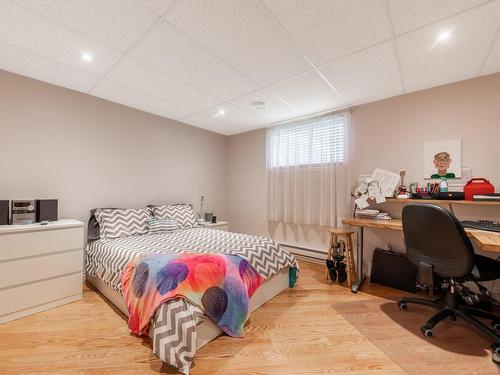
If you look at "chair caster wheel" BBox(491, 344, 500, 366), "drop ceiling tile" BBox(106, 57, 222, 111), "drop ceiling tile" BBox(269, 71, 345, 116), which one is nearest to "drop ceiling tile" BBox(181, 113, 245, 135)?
"drop ceiling tile" BBox(106, 57, 222, 111)

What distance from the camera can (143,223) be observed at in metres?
2.99

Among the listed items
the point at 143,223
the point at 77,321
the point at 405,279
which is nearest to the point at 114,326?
the point at 77,321

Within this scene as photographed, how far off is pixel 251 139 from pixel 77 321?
3.51 meters

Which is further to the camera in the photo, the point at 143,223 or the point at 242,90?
the point at 143,223

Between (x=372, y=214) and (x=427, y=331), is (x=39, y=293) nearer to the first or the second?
(x=427, y=331)

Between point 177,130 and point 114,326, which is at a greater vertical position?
point 177,130

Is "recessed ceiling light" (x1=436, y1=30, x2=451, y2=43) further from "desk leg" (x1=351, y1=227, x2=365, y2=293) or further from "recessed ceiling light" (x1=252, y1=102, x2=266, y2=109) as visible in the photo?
"desk leg" (x1=351, y1=227, x2=365, y2=293)

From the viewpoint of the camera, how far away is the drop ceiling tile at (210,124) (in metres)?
3.63

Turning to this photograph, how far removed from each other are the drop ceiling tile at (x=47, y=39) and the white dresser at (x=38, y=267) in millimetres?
1537

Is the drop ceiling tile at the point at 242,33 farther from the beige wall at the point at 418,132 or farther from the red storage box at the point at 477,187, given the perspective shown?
the red storage box at the point at 477,187

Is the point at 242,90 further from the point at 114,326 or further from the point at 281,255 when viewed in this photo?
the point at 114,326

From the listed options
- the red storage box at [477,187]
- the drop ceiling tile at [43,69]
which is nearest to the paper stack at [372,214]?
the red storage box at [477,187]

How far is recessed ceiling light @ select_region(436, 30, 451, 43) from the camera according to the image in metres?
1.66

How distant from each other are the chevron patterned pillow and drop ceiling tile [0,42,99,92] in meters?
1.47
